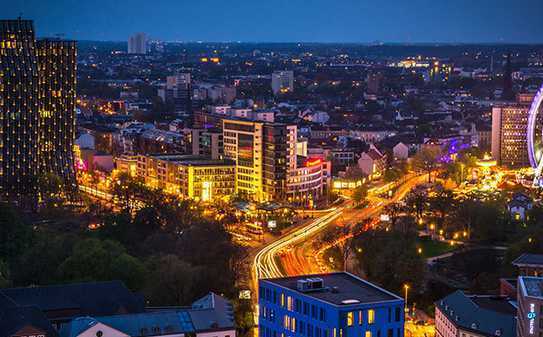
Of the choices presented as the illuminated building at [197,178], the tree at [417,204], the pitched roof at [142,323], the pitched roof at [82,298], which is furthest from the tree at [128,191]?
the pitched roof at [142,323]

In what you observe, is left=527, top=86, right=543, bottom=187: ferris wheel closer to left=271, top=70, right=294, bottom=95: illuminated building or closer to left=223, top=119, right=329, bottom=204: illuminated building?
left=223, top=119, right=329, bottom=204: illuminated building

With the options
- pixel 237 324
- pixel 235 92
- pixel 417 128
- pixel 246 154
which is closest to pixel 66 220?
pixel 246 154

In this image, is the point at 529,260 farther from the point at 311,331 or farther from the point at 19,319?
the point at 19,319

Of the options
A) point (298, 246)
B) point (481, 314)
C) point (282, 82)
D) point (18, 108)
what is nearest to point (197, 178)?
point (18, 108)

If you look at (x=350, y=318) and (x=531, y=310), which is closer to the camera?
(x=350, y=318)

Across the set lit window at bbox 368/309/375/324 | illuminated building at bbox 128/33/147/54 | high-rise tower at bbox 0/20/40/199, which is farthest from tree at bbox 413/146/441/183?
illuminated building at bbox 128/33/147/54

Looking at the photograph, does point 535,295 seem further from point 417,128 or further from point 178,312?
point 417,128
